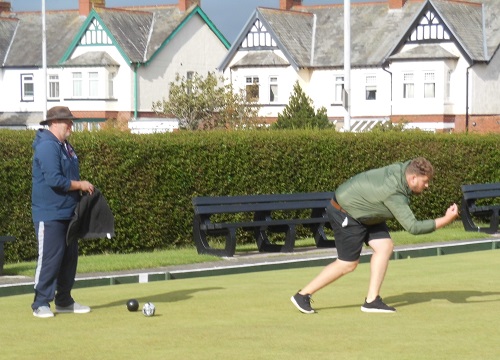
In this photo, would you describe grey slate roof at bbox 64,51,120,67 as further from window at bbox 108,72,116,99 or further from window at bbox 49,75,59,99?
window at bbox 49,75,59,99

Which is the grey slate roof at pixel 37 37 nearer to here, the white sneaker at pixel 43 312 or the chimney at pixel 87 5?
the chimney at pixel 87 5

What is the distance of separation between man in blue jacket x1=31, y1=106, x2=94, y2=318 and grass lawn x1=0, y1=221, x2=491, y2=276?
368 centimetres

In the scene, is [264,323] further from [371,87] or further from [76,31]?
[76,31]

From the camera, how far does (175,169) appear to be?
57.1 feet

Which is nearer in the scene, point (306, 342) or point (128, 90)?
point (306, 342)

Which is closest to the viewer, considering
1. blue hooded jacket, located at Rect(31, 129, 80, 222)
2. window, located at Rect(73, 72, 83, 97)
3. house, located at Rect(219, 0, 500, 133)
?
blue hooded jacket, located at Rect(31, 129, 80, 222)

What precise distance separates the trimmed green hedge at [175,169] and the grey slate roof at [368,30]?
3454cm

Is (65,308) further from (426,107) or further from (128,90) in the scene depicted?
(128,90)

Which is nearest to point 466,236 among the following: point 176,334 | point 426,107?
point 176,334

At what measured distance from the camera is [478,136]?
22.4 meters

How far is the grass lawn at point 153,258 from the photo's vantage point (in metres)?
14.4

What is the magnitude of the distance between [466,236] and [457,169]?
2.98 m

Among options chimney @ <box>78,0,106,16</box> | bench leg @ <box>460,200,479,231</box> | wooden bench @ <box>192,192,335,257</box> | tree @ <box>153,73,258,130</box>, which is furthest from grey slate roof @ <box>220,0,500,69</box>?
wooden bench @ <box>192,192,335,257</box>

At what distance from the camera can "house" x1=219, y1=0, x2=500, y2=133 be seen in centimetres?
5419
